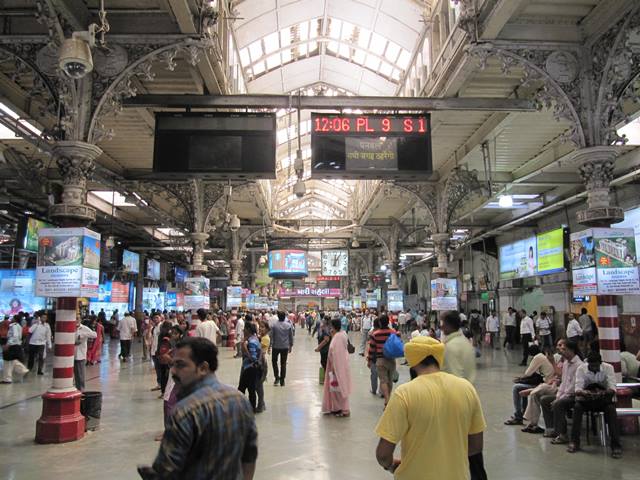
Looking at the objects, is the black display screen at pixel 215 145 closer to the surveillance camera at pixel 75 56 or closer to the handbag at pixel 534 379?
the surveillance camera at pixel 75 56

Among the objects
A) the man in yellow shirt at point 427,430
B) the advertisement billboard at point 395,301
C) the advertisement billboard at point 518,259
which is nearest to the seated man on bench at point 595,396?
Result: the man in yellow shirt at point 427,430

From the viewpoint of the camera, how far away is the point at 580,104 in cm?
766

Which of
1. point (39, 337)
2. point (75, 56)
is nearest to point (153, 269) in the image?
point (39, 337)

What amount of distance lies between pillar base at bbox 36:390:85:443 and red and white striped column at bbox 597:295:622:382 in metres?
7.36

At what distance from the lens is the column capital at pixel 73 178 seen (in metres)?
7.17

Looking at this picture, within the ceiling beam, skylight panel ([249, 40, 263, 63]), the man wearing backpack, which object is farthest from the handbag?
skylight panel ([249, 40, 263, 63])

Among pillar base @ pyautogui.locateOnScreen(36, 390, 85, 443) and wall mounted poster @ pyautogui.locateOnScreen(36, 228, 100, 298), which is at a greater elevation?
wall mounted poster @ pyautogui.locateOnScreen(36, 228, 100, 298)

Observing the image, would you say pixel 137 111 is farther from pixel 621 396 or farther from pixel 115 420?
pixel 621 396

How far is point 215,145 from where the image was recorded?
8258 mm

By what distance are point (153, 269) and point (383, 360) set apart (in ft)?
80.3

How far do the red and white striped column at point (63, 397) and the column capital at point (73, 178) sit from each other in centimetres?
122

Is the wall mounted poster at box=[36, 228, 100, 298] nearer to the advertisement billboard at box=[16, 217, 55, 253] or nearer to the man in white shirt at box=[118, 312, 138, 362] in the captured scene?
the advertisement billboard at box=[16, 217, 55, 253]

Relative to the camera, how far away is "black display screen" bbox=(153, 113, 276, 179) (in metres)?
8.19

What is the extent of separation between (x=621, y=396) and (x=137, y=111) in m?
9.83
